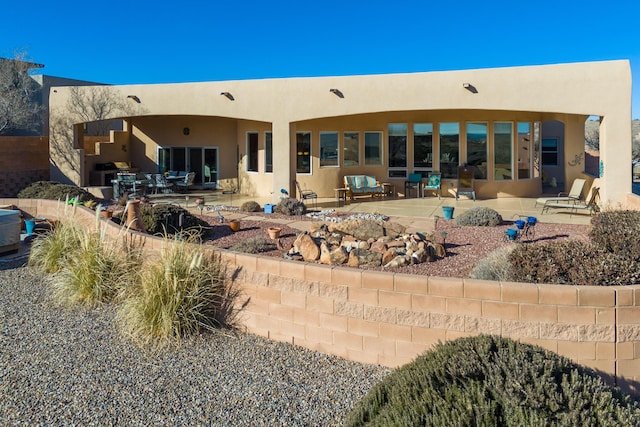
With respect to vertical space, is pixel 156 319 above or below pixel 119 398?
above

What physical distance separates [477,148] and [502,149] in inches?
37.9

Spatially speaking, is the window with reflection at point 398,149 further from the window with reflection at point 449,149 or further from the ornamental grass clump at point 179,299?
the ornamental grass clump at point 179,299

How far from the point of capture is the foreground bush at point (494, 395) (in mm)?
3016

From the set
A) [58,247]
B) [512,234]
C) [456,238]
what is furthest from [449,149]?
[58,247]

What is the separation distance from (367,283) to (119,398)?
2670 mm

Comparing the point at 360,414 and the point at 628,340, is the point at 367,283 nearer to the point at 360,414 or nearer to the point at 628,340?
the point at 360,414

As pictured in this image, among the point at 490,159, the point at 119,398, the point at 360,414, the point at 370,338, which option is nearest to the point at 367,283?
the point at 370,338

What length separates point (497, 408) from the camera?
3188 mm

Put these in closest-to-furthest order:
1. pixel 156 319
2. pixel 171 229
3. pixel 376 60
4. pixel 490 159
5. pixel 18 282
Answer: pixel 156 319 < pixel 18 282 < pixel 171 229 < pixel 490 159 < pixel 376 60

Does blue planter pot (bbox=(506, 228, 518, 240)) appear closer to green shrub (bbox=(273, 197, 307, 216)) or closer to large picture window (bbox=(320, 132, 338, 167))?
green shrub (bbox=(273, 197, 307, 216))

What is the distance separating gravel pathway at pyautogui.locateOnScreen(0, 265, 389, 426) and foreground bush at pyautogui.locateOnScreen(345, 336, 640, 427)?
95 cm

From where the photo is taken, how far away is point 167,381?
5.00 m

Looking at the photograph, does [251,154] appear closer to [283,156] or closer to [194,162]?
[194,162]

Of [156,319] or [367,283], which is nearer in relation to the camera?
[367,283]
